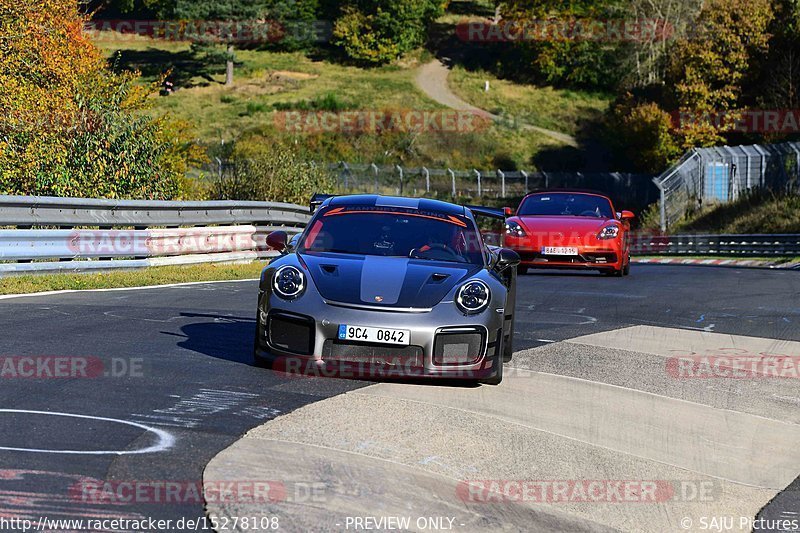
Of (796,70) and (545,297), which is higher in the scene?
(796,70)

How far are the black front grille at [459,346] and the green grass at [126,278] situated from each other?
6.94 meters

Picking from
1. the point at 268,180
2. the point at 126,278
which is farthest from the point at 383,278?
the point at 268,180

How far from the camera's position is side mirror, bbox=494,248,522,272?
9.08 meters

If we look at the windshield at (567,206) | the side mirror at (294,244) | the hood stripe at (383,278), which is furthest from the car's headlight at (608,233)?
the hood stripe at (383,278)

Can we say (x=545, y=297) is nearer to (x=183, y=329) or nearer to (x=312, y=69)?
(x=183, y=329)

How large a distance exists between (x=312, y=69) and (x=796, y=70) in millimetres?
43399

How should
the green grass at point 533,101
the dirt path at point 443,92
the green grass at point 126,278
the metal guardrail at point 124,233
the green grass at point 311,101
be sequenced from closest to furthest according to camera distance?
1. the green grass at point 126,278
2. the metal guardrail at point 124,233
3. the green grass at point 311,101
4. the dirt path at point 443,92
5. the green grass at point 533,101

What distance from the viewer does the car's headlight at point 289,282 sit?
8.08 meters

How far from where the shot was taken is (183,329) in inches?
408

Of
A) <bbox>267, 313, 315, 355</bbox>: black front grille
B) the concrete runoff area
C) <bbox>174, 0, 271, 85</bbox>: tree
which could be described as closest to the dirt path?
<bbox>174, 0, 271, 85</bbox>: tree

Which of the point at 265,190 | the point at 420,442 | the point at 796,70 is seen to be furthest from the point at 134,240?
the point at 796,70

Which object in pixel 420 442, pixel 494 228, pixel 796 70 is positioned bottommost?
pixel 494 228

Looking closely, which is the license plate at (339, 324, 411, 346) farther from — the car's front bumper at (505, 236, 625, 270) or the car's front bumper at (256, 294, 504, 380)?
the car's front bumper at (505, 236, 625, 270)

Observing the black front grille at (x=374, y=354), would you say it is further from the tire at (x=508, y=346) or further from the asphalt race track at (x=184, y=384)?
the tire at (x=508, y=346)
